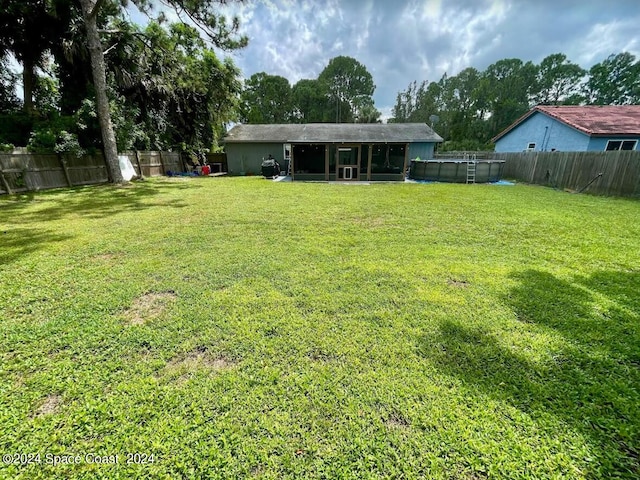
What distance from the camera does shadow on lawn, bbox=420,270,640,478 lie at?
1.58 m

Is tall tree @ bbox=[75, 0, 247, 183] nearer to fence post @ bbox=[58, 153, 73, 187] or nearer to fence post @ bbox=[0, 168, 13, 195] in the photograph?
fence post @ bbox=[58, 153, 73, 187]

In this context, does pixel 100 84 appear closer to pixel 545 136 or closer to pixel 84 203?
pixel 84 203

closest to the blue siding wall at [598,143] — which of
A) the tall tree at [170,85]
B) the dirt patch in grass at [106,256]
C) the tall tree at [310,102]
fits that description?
the tall tree at [170,85]

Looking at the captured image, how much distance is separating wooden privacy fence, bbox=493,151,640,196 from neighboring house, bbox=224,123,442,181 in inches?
243

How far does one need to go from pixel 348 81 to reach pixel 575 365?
180 feet

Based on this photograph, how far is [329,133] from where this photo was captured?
57.8ft

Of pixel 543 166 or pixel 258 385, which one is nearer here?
pixel 258 385

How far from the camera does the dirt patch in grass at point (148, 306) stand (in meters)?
2.59

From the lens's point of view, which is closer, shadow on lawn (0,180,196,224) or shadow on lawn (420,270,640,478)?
shadow on lawn (420,270,640,478)

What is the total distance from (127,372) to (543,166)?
17331mm

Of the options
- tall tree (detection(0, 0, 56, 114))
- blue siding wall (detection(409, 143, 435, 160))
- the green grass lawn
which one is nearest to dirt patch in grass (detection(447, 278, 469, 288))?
the green grass lawn

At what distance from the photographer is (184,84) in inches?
545

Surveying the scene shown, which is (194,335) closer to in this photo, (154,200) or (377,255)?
(377,255)

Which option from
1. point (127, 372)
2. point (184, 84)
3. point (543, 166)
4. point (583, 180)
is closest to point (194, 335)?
point (127, 372)
